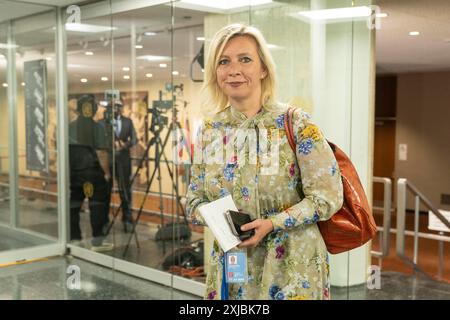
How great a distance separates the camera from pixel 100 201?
15.4 ft

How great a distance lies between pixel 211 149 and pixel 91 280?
9.86 ft

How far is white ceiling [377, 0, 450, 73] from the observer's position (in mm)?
2852

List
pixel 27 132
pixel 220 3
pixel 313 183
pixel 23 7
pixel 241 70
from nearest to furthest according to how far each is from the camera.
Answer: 1. pixel 313 183
2. pixel 241 70
3. pixel 220 3
4. pixel 23 7
5. pixel 27 132

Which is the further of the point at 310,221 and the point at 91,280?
the point at 91,280

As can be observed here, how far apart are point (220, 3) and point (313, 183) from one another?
7.43 feet

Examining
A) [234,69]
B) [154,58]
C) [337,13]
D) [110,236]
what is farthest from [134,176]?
[234,69]

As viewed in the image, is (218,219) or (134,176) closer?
(218,219)

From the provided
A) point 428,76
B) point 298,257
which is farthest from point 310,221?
point 428,76

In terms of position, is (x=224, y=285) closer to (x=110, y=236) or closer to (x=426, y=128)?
(x=426, y=128)

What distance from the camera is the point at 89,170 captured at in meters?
4.80

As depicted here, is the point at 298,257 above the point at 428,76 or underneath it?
underneath

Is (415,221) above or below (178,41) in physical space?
below

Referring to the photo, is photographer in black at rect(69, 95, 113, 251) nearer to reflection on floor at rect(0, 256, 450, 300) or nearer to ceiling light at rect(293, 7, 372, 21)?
reflection on floor at rect(0, 256, 450, 300)
